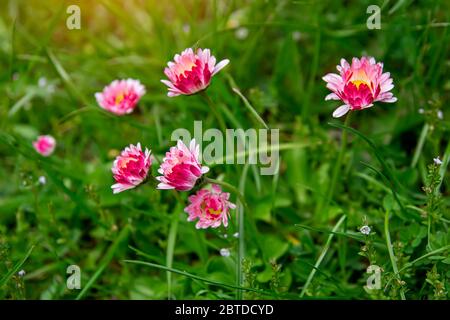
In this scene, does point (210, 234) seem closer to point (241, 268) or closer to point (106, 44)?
point (241, 268)

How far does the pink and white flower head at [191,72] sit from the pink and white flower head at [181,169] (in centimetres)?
13

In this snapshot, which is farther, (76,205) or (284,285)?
(76,205)

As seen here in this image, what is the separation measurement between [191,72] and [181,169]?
20 cm

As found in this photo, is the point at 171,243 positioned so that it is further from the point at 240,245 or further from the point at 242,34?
the point at 242,34

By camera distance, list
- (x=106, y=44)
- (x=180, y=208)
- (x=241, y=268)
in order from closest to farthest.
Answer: (x=241, y=268) → (x=180, y=208) → (x=106, y=44)

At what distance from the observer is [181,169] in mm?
1098

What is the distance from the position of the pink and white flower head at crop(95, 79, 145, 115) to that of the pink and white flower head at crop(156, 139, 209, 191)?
0.37 meters

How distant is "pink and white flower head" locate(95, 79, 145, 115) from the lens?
145 centimetres

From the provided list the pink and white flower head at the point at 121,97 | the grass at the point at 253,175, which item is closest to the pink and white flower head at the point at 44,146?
the grass at the point at 253,175

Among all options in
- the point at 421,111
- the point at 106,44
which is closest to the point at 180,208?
the point at 421,111

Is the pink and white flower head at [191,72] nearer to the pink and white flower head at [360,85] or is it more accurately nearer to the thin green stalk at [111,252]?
the pink and white flower head at [360,85]

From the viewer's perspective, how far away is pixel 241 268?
50.1 inches
